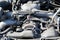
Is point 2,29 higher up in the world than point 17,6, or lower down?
lower down

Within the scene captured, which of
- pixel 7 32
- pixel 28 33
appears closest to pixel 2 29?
pixel 7 32

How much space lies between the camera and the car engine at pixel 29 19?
4367 mm

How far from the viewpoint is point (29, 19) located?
4.68 meters

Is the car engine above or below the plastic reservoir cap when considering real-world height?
above

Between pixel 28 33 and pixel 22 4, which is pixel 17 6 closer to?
pixel 22 4

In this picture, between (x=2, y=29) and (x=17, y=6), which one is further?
(x=17, y=6)

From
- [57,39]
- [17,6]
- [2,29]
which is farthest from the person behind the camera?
[17,6]

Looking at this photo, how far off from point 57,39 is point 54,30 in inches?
6.6

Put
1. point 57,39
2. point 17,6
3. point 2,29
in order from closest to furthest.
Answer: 1. point 57,39
2. point 2,29
3. point 17,6

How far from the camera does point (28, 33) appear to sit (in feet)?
14.3

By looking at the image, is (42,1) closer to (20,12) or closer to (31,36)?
(20,12)

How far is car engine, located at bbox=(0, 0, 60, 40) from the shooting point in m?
4.37

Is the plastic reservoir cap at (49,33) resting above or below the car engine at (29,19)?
below

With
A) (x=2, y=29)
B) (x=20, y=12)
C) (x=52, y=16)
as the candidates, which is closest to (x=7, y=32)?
(x=2, y=29)
